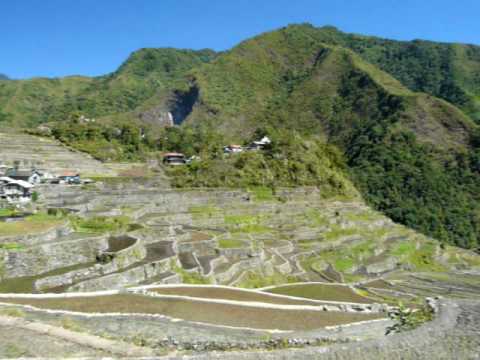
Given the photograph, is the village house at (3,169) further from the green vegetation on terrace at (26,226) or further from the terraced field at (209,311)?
the terraced field at (209,311)

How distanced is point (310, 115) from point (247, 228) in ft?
262

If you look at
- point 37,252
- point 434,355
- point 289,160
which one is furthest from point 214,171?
point 434,355

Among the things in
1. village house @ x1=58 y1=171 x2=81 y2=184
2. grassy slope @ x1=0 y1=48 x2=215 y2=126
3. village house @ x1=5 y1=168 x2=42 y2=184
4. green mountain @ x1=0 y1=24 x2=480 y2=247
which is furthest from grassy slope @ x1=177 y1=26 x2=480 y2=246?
grassy slope @ x1=0 y1=48 x2=215 y2=126

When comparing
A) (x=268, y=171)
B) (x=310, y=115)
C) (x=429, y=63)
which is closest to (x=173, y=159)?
(x=268, y=171)

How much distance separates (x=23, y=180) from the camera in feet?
120

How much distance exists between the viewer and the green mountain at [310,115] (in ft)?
183

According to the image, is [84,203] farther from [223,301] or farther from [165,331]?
[165,331]

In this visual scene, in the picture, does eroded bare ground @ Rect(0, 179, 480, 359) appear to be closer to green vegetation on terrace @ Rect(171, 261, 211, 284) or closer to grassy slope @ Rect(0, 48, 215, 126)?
green vegetation on terrace @ Rect(171, 261, 211, 284)

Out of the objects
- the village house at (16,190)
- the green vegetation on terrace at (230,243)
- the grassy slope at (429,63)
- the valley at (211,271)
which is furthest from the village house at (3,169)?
the grassy slope at (429,63)

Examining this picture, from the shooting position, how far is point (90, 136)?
2124 inches

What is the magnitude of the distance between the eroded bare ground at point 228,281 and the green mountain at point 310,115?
1359 cm

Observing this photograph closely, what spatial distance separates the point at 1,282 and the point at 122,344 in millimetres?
8413

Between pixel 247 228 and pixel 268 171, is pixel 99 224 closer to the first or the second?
pixel 247 228

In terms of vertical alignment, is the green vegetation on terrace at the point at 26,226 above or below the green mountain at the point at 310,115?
below
